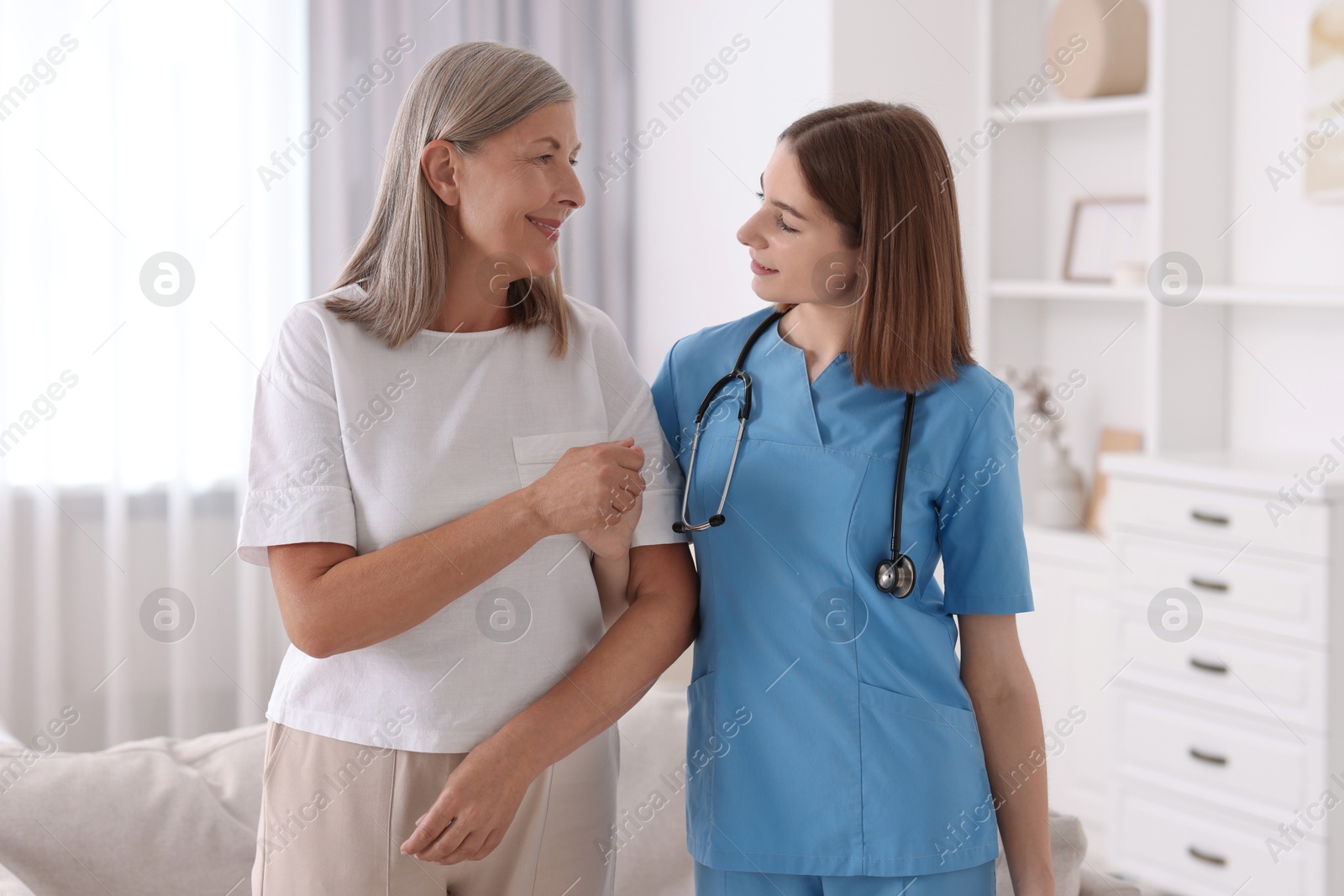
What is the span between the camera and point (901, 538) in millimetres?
1255

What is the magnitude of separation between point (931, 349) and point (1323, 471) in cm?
197

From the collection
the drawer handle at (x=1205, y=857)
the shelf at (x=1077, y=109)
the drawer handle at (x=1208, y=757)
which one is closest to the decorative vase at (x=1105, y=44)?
the shelf at (x=1077, y=109)

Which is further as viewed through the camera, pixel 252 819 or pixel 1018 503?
pixel 252 819

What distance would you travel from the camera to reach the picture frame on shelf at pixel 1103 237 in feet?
11.1

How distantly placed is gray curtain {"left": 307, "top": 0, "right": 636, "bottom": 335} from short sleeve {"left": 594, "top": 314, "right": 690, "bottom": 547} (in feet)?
7.25

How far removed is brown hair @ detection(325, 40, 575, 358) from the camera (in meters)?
1.19

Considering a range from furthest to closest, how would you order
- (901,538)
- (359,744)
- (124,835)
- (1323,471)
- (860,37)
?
(860,37) < (1323,471) < (124,835) < (901,538) < (359,744)

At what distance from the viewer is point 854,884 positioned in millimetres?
1249

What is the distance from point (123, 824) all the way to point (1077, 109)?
288 centimetres

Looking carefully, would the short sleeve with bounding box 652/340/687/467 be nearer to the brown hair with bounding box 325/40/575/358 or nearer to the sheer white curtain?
the brown hair with bounding box 325/40/575/358

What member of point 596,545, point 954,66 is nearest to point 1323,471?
point 954,66

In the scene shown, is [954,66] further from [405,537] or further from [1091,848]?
[405,537]

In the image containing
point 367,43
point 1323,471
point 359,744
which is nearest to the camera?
point 359,744

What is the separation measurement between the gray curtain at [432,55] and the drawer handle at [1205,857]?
89.6 inches
